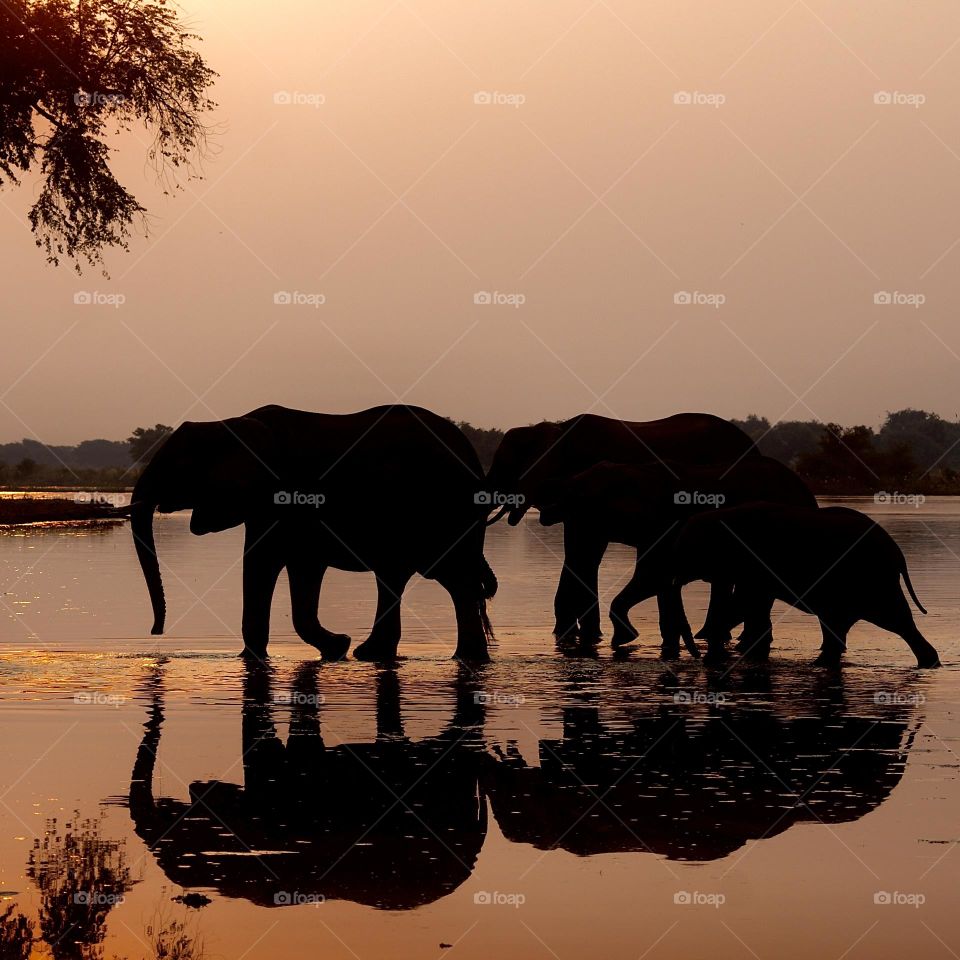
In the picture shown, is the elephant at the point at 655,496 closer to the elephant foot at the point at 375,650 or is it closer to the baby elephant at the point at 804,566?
the baby elephant at the point at 804,566

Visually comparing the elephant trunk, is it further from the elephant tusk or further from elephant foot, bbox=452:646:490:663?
the elephant tusk

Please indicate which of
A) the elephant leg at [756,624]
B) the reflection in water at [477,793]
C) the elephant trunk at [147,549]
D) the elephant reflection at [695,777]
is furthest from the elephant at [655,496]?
the elephant reflection at [695,777]

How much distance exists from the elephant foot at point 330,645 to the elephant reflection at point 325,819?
490 centimetres

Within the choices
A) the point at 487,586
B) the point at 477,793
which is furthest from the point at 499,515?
the point at 477,793

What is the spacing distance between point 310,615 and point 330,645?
0.32m

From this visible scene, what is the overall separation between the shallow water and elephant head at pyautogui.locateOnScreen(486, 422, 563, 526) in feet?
15.1

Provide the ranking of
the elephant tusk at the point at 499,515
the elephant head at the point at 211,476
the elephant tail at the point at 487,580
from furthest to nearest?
the elephant tusk at the point at 499,515 < the elephant tail at the point at 487,580 < the elephant head at the point at 211,476

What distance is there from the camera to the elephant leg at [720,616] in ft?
52.9

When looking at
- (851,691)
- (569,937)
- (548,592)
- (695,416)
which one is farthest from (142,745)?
(548,592)

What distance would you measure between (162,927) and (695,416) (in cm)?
1659

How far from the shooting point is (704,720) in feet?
38.4

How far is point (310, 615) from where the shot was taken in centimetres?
1625

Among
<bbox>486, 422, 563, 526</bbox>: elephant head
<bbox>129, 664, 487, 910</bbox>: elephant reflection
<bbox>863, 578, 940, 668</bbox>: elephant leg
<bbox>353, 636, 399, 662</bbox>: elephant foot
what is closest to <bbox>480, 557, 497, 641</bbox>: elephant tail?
<bbox>353, 636, 399, 662</bbox>: elephant foot

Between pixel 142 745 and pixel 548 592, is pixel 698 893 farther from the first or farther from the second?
pixel 548 592
